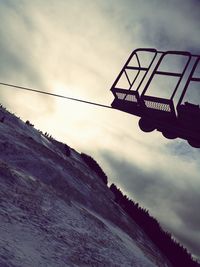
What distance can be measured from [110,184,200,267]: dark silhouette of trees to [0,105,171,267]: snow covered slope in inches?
215

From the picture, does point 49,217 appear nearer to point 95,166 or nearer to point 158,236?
point 158,236

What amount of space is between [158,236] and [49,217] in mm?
16661

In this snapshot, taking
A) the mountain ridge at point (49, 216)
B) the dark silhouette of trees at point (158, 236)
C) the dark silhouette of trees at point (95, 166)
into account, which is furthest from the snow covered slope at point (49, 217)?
the dark silhouette of trees at point (95, 166)

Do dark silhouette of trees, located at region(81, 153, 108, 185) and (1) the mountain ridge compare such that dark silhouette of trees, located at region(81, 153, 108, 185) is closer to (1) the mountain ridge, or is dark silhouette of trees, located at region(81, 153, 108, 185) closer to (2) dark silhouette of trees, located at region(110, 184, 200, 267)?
(2) dark silhouette of trees, located at region(110, 184, 200, 267)

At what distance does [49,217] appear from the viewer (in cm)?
1355

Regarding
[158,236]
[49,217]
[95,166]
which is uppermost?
[95,166]

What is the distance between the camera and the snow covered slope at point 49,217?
1066cm

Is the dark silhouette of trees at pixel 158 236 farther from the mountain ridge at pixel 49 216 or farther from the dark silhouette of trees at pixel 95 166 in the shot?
the mountain ridge at pixel 49 216

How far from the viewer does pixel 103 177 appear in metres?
33.2

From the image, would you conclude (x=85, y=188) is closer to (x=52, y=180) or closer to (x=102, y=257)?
(x=52, y=180)

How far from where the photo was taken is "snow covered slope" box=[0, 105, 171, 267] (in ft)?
35.0

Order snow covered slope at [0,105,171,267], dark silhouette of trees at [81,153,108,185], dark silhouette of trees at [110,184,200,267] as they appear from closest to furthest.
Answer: snow covered slope at [0,105,171,267] → dark silhouette of trees at [110,184,200,267] → dark silhouette of trees at [81,153,108,185]

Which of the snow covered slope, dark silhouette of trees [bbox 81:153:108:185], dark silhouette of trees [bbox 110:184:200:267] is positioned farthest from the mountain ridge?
dark silhouette of trees [bbox 81:153:108:185]

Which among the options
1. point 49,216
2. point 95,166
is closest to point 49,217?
point 49,216
